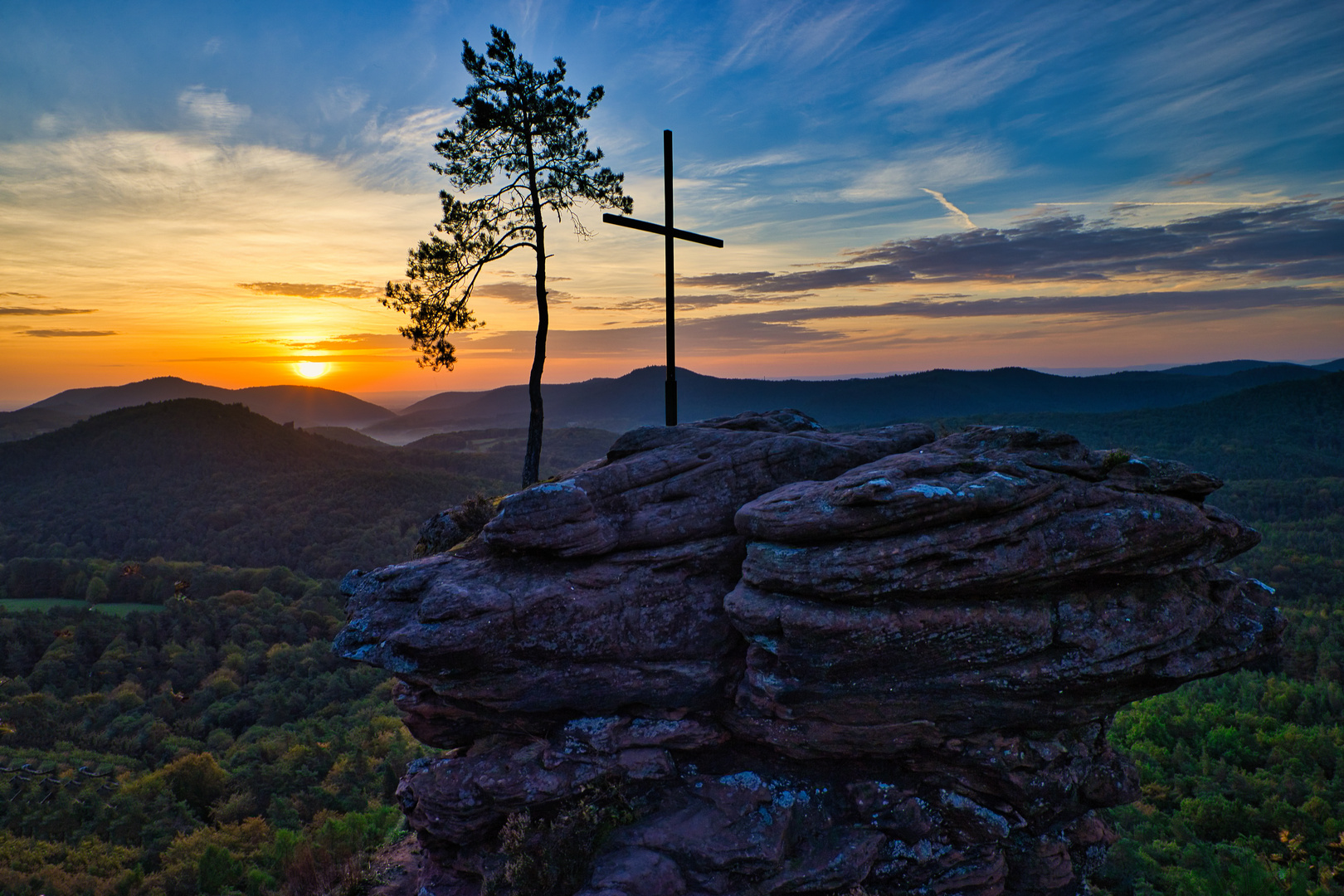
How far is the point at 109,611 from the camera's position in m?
94.3

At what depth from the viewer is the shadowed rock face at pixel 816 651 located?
1175 cm

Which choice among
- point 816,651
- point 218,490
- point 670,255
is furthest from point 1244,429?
point 218,490

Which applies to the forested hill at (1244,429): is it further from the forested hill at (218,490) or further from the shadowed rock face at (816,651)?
the shadowed rock face at (816,651)

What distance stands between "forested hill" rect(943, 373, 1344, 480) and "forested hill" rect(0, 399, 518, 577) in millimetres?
130842

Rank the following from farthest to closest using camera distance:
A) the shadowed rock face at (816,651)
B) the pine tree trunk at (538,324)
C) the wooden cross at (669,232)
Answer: the pine tree trunk at (538,324) → the wooden cross at (669,232) → the shadowed rock face at (816,651)

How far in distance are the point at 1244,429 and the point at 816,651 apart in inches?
9038

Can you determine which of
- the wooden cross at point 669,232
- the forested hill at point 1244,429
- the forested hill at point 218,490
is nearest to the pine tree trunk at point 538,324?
the wooden cross at point 669,232

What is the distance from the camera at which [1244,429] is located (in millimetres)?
174500

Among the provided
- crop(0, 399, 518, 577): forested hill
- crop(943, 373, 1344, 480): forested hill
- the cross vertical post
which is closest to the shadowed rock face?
the cross vertical post

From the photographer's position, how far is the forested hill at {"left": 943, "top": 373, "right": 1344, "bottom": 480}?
154 meters

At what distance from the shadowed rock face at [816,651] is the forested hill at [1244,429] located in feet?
466

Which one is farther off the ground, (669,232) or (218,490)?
(669,232)

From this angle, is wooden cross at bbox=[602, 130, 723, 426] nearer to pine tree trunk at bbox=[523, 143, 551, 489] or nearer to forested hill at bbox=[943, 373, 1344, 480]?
pine tree trunk at bbox=[523, 143, 551, 489]

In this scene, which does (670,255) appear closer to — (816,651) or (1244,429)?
(816,651)
